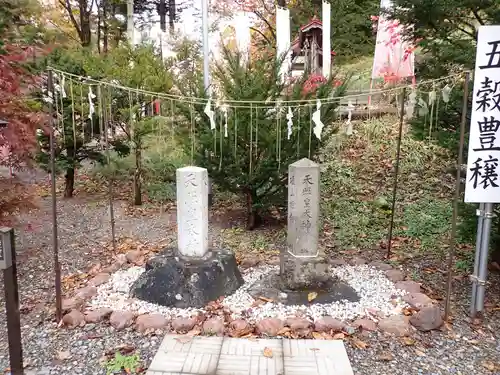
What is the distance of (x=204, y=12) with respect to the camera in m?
8.51

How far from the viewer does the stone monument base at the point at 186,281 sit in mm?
4602

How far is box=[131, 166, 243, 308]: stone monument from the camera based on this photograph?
463cm

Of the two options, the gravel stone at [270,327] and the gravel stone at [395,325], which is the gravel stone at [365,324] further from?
the gravel stone at [270,327]

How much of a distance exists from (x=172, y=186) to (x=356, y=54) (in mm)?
9694

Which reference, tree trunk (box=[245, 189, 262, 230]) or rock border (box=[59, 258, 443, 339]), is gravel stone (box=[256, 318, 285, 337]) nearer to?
rock border (box=[59, 258, 443, 339])

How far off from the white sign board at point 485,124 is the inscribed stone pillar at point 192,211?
2991 millimetres

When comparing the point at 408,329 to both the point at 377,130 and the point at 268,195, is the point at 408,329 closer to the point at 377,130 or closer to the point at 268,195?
the point at 268,195

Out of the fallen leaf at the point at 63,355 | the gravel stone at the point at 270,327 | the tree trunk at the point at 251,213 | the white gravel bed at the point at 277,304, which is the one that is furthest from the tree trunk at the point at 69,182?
the gravel stone at the point at 270,327

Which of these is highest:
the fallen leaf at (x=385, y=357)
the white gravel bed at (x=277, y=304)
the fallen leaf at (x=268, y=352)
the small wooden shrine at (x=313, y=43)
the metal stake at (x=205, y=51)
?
the small wooden shrine at (x=313, y=43)

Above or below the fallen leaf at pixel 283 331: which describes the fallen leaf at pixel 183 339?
below

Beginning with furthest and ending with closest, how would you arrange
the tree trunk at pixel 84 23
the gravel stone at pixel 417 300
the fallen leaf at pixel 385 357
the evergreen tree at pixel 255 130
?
the tree trunk at pixel 84 23, the evergreen tree at pixel 255 130, the gravel stone at pixel 417 300, the fallen leaf at pixel 385 357

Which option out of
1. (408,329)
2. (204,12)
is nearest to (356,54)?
(204,12)

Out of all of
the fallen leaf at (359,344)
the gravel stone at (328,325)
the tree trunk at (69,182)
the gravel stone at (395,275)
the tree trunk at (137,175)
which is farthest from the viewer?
the tree trunk at (69,182)

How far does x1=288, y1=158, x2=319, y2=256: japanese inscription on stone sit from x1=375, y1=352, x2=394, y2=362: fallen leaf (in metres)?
1.54
